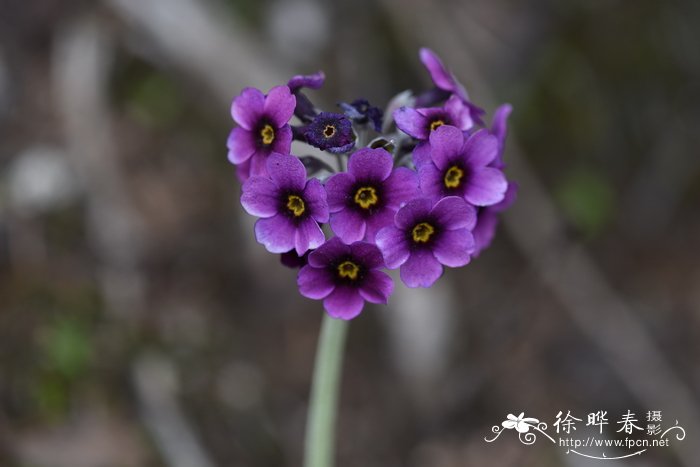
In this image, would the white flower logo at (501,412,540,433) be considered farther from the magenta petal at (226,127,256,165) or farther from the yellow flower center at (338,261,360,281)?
the magenta petal at (226,127,256,165)

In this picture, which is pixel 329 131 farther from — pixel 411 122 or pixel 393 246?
pixel 393 246

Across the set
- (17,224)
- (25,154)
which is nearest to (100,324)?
(17,224)

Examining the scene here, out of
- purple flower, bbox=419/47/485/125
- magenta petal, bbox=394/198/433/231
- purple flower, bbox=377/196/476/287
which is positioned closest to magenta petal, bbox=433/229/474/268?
purple flower, bbox=377/196/476/287

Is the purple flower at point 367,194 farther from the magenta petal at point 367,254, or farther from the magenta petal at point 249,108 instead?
the magenta petal at point 249,108

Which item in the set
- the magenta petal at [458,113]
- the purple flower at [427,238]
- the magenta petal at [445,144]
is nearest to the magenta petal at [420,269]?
the purple flower at [427,238]

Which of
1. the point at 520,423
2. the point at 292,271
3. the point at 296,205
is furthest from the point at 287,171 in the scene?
the point at 520,423
